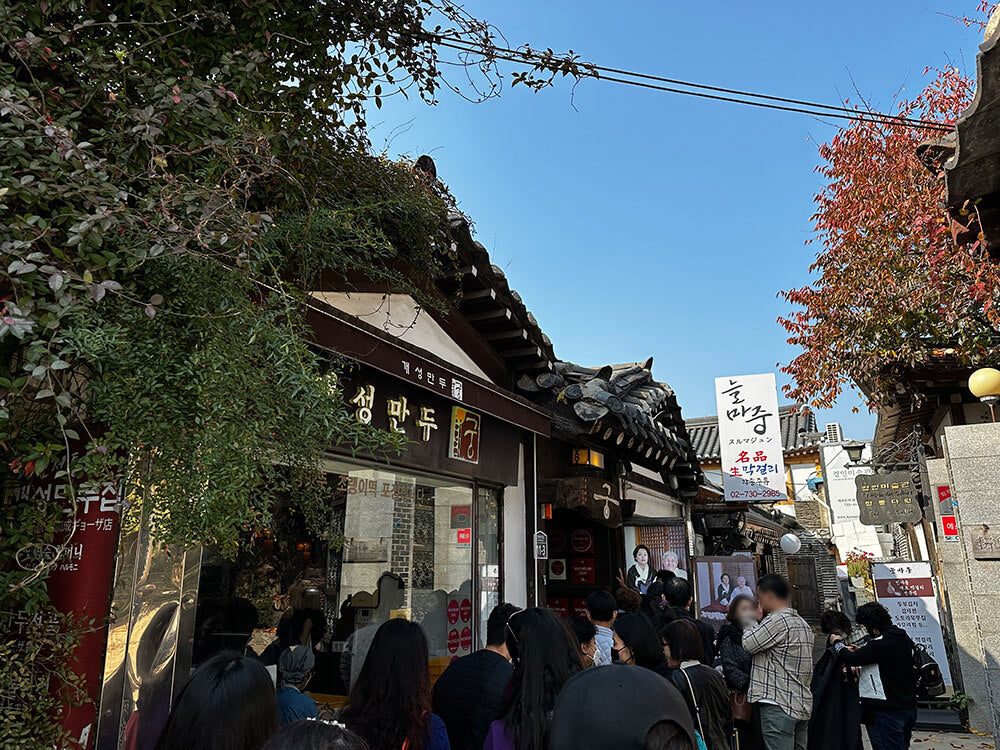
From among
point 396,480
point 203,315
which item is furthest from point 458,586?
point 203,315

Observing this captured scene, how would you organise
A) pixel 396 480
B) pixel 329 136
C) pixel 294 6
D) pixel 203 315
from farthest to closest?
1. pixel 396 480
2. pixel 329 136
3. pixel 294 6
4. pixel 203 315

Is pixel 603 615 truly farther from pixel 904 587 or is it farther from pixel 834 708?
pixel 904 587

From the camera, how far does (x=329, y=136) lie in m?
4.61

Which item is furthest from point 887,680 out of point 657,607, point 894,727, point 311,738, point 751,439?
point 751,439

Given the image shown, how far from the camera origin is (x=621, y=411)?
9305mm

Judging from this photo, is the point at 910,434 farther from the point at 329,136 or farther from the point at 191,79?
the point at 191,79

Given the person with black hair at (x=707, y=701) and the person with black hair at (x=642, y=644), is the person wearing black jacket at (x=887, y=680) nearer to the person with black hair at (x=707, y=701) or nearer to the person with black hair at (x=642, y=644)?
the person with black hair at (x=642, y=644)

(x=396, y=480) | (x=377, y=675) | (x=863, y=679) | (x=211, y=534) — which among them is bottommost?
(x=863, y=679)

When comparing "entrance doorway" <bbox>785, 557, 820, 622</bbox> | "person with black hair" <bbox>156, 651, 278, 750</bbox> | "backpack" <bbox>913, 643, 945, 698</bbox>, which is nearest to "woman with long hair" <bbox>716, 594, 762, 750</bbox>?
"backpack" <bbox>913, 643, 945, 698</bbox>

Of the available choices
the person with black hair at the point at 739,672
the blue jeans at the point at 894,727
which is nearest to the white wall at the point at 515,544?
the person with black hair at the point at 739,672

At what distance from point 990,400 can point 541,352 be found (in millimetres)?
5619

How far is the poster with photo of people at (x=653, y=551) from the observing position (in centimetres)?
1172

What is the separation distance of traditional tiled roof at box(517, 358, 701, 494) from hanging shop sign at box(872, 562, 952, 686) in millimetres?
4098

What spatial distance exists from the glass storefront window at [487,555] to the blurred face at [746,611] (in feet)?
9.55
